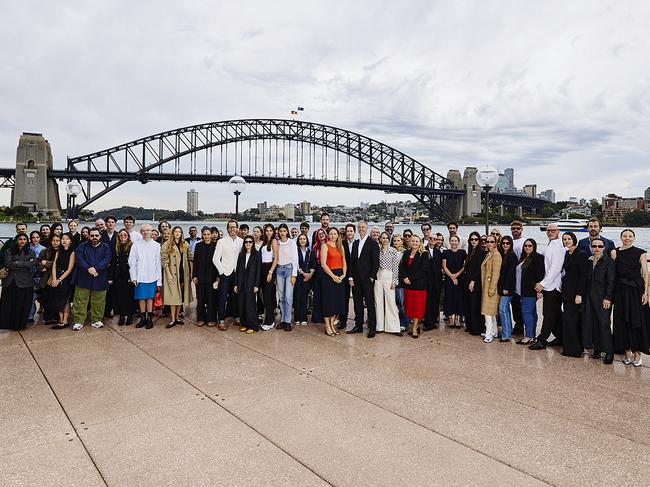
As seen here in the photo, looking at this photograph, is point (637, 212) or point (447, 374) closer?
point (447, 374)

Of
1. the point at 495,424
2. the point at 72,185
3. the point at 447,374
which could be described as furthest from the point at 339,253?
the point at 72,185

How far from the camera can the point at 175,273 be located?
21.4 ft

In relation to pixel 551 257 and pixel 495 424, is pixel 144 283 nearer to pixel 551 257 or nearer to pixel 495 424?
pixel 495 424

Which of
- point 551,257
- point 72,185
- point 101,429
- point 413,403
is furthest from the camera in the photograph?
point 72,185

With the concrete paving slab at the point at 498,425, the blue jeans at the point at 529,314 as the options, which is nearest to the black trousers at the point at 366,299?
the concrete paving slab at the point at 498,425

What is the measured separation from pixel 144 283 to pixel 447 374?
4.35 m

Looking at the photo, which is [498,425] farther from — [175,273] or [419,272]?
[175,273]

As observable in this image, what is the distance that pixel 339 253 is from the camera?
630 cm

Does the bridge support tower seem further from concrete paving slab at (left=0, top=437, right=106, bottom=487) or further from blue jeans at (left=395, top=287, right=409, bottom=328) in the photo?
concrete paving slab at (left=0, top=437, right=106, bottom=487)

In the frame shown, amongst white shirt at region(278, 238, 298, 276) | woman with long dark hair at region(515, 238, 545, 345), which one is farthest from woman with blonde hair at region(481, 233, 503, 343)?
white shirt at region(278, 238, 298, 276)

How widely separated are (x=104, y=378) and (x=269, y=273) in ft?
8.57

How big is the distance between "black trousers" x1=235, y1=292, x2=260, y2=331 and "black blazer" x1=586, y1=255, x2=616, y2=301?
4125 mm

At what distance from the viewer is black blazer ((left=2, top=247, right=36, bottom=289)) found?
5.98 metres

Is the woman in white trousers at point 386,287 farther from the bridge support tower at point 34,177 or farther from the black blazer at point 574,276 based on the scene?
the bridge support tower at point 34,177
